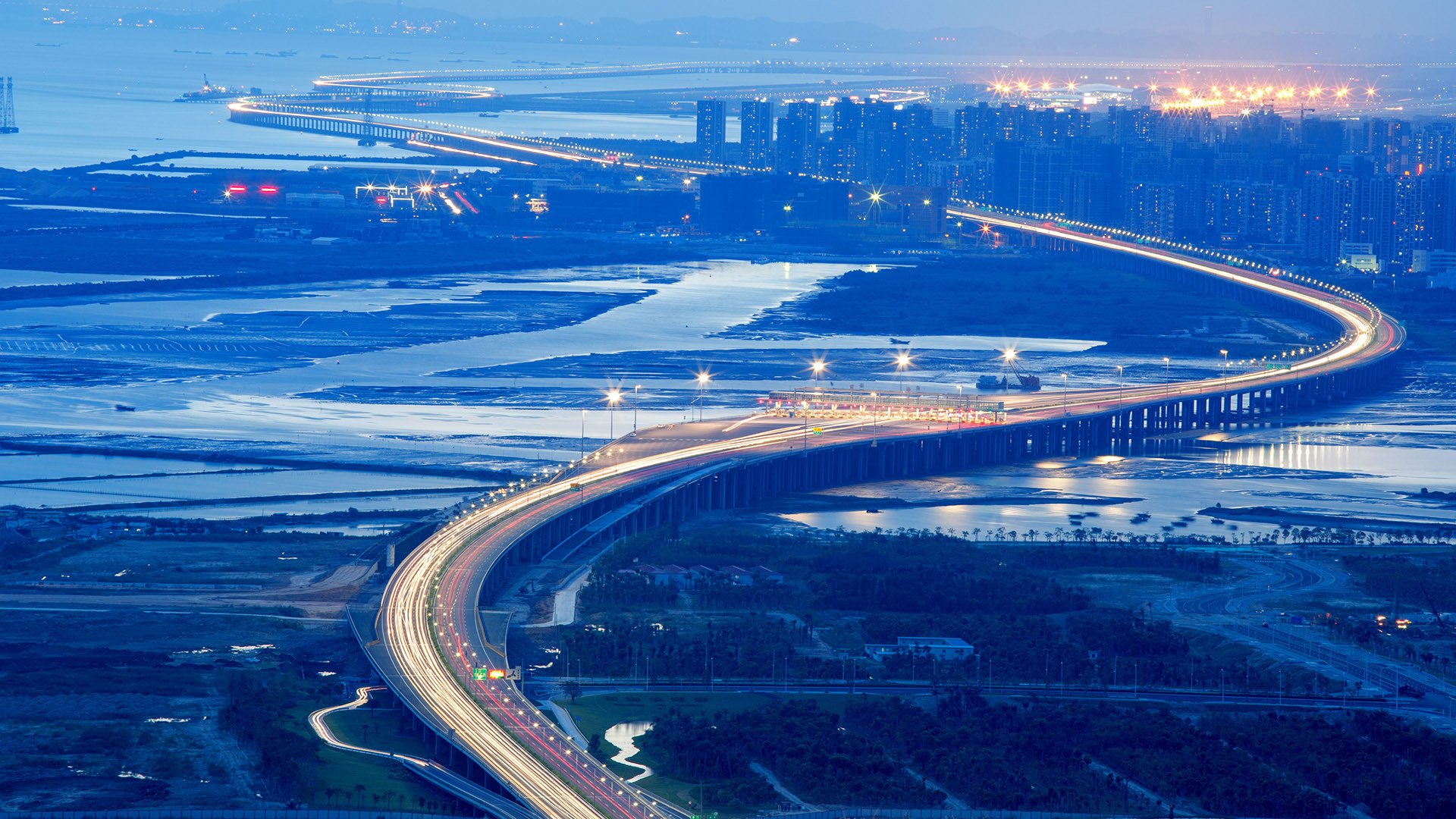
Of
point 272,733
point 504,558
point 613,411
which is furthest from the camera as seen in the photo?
point 613,411

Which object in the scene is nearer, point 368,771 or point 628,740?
point 368,771

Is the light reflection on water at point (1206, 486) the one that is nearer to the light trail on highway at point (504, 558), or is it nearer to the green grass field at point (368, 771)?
the light trail on highway at point (504, 558)

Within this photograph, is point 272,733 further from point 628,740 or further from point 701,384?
point 701,384

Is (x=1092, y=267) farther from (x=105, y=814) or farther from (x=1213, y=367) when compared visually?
(x=105, y=814)

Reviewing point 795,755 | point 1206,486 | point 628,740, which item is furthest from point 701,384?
point 795,755

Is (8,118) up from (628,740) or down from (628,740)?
up

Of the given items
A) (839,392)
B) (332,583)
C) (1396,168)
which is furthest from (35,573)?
(1396,168)
